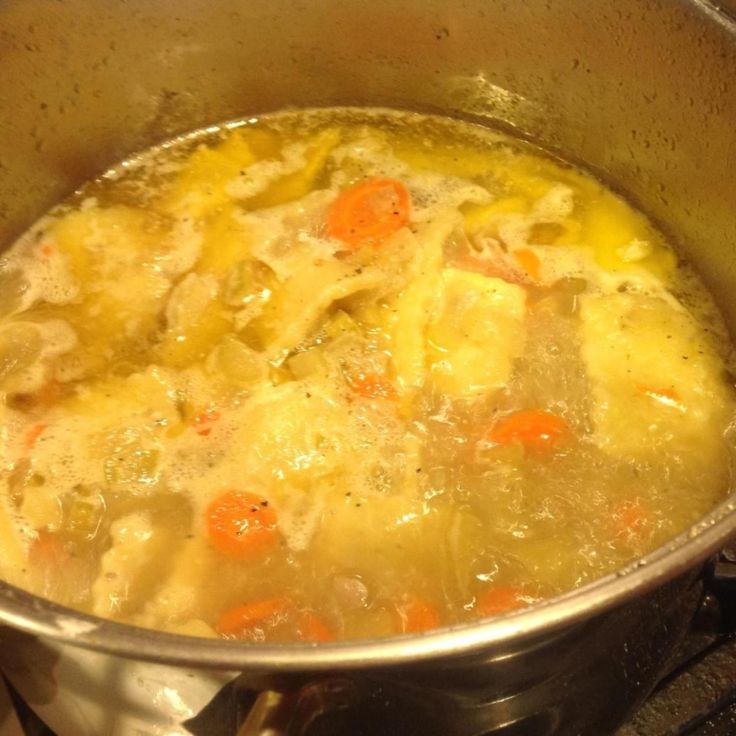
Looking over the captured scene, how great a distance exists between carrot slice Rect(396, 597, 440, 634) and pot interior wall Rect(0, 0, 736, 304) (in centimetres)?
83

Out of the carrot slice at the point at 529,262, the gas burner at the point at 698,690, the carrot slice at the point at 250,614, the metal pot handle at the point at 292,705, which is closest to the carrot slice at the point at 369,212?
the carrot slice at the point at 529,262

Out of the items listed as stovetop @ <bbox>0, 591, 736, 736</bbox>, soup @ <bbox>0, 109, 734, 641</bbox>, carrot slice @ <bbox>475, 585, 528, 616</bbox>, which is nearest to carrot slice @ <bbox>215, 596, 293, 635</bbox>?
soup @ <bbox>0, 109, 734, 641</bbox>

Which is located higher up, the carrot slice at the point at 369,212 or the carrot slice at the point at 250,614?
the carrot slice at the point at 369,212

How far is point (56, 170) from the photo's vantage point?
1885 millimetres

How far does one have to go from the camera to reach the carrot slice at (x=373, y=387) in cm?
150

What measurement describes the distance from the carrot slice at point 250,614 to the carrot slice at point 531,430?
0.43 meters

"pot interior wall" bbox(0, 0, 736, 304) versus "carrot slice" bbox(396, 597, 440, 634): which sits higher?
"pot interior wall" bbox(0, 0, 736, 304)

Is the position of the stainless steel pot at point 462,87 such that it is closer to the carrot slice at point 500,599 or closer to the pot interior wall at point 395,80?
the pot interior wall at point 395,80

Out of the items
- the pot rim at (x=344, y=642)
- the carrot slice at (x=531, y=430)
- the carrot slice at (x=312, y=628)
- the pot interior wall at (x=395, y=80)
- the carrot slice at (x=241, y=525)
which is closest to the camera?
the pot rim at (x=344, y=642)

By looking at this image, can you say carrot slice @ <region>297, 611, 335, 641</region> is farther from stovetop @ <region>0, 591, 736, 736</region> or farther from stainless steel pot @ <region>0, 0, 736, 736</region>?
stovetop @ <region>0, 591, 736, 736</region>

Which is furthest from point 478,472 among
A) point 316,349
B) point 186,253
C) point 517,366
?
point 186,253

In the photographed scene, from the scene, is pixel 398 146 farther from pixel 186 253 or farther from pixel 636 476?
pixel 636 476

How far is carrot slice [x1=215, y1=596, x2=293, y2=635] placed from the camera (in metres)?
1.26

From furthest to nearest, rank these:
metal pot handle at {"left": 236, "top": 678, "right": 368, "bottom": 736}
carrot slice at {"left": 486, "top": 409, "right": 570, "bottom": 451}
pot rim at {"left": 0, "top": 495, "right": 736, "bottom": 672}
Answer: carrot slice at {"left": 486, "top": 409, "right": 570, "bottom": 451} < metal pot handle at {"left": 236, "top": 678, "right": 368, "bottom": 736} < pot rim at {"left": 0, "top": 495, "right": 736, "bottom": 672}
